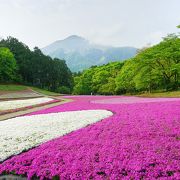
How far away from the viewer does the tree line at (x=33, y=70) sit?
91125mm

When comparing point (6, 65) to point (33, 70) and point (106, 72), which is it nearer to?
point (33, 70)

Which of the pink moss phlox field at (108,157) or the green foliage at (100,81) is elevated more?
the green foliage at (100,81)

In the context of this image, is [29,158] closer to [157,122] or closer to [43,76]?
[157,122]

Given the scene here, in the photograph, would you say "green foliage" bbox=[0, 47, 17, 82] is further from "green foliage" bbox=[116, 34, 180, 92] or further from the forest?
"green foliage" bbox=[116, 34, 180, 92]

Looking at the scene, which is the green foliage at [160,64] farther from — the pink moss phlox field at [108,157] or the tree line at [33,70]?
the pink moss phlox field at [108,157]

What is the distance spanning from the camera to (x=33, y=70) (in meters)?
95.8

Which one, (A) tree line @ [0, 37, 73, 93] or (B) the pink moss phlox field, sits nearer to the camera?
(B) the pink moss phlox field

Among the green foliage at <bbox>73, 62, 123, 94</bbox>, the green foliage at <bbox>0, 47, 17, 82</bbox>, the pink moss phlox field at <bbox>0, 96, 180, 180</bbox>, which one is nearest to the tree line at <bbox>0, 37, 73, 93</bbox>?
the green foliage at <bbox>0, 47, 17, 82</bbox>

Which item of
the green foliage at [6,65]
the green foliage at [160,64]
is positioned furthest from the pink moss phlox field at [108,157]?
the green foliage at [6,65]

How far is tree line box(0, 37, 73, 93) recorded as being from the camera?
91.1 metres

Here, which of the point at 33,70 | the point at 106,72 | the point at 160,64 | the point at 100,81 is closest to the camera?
the point at 160,64

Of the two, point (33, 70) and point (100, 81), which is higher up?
point (33, 70)

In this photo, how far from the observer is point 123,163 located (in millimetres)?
7059

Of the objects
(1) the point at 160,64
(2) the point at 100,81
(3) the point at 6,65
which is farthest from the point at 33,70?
(1) the point at 160,64
